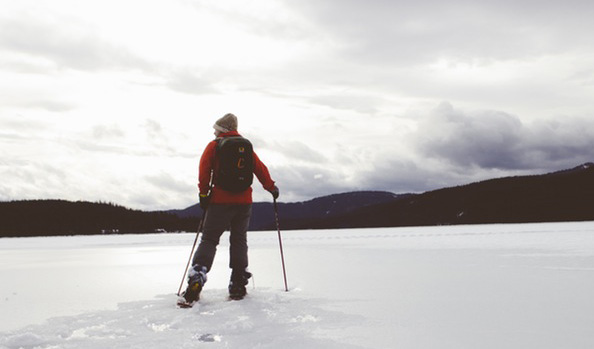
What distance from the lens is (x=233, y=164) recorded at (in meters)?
7.11

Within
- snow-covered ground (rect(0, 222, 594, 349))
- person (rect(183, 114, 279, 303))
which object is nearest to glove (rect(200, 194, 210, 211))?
person (rect(183, 114, 279, 303))

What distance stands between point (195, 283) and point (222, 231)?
95 centimetres

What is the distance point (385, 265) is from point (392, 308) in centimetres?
554

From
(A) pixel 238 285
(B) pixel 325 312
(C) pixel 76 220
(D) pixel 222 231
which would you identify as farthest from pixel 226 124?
(C) pixel 76 220

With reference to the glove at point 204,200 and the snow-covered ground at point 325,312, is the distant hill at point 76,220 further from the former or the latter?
the glove at point 204,200

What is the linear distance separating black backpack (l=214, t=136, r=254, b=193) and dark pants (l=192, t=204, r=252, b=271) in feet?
1.05

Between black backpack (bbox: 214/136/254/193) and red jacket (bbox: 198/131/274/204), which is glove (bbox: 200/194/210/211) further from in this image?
black backpack (bbox: 214/136/254/193)

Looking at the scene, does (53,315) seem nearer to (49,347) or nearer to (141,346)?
(49,347)

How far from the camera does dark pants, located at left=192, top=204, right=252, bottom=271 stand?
7.06m

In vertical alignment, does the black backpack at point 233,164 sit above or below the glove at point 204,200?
above

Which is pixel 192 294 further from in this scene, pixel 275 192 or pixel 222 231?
pixel 275 192

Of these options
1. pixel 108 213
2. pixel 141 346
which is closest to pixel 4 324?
pixel 141 346

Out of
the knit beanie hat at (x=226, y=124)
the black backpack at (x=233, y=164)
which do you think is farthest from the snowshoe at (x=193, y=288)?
the knit beanie hat at (x=226, y=124)

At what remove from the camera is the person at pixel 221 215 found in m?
7.00
